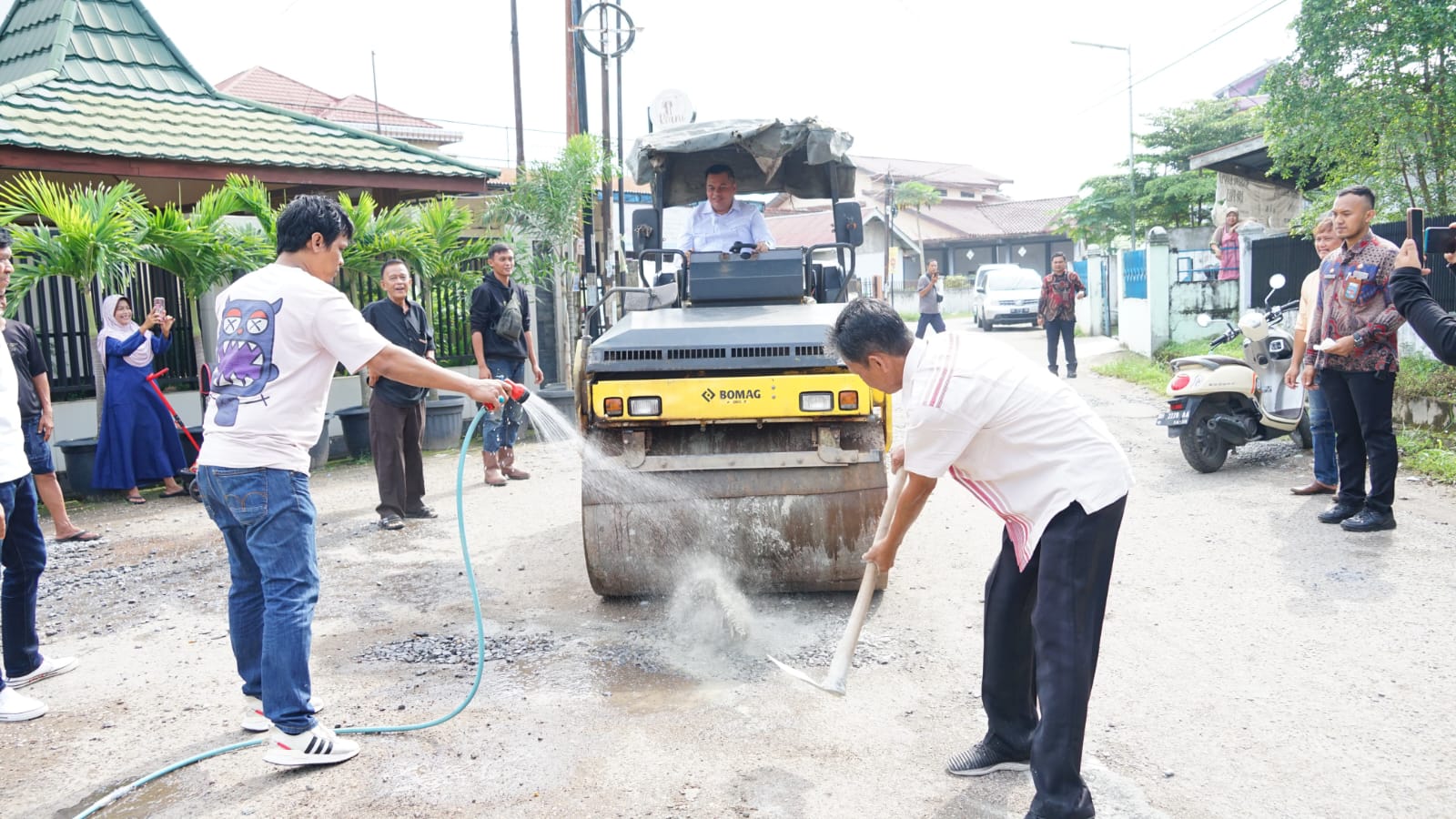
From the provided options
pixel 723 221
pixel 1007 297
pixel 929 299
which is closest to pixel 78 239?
pixel 723 221

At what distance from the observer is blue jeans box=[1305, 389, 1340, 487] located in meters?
6.74

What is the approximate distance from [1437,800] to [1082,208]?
25.8m

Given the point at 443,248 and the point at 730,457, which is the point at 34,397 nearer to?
the point at 730,457

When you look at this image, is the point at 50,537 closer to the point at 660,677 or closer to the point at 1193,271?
the point at 660,677

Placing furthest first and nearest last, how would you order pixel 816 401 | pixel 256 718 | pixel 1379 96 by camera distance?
pixel 1379 96 < pixel 816 401 < pixel 256 718

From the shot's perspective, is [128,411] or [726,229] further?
[128,411]

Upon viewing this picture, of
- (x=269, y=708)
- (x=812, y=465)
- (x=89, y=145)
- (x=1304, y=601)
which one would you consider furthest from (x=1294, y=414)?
(x=89, y=145)

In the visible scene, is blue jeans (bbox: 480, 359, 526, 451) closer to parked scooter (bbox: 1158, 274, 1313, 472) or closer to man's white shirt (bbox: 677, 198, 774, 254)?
man's white shirt (bbox: 677, 198, 774, 254)

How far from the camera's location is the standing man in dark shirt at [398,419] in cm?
736

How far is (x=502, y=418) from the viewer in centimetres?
899

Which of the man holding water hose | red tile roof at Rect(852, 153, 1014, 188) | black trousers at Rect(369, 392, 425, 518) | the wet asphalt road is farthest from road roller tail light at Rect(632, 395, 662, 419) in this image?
red tile roof at Rect(852, 153, 1014, 188)

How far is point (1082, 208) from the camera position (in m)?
27.2

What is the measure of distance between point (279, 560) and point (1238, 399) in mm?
6949

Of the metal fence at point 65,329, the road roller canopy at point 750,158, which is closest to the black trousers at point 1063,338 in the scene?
the road roller canopy at point 750,158
